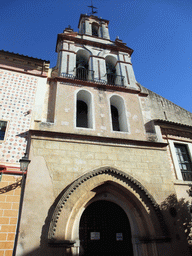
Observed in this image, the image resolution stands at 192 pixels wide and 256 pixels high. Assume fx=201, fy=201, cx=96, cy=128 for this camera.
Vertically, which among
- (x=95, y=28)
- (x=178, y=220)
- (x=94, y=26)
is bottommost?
(x=178, y=220)

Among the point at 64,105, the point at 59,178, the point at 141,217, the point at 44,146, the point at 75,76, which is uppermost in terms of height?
the point at 75,76

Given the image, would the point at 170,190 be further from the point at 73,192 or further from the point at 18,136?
the point at 18,136

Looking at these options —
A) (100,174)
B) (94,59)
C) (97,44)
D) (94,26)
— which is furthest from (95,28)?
(100,174)

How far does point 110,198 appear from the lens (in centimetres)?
730

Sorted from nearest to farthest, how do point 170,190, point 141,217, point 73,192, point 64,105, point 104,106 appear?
point 73,192, point 141,217, point 170,190, point 64,105, point 104,106

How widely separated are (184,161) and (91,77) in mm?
5889

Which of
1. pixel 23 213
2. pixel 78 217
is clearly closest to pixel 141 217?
pixel 78 217

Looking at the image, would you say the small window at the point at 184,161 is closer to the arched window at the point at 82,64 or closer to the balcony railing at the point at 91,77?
the balcony railing at the point at 91,77

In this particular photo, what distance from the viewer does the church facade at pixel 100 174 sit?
6059 mm

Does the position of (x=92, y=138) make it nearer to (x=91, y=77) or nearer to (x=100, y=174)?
(x=100, y=174)

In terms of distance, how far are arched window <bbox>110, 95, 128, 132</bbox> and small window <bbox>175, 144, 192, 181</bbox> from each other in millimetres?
2753

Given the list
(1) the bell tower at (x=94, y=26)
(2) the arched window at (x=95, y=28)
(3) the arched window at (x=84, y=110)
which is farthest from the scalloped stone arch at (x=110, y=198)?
(2) the arched window at (x=95, y=28)

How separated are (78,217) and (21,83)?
231 inches

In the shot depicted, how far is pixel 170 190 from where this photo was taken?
7520 mm
